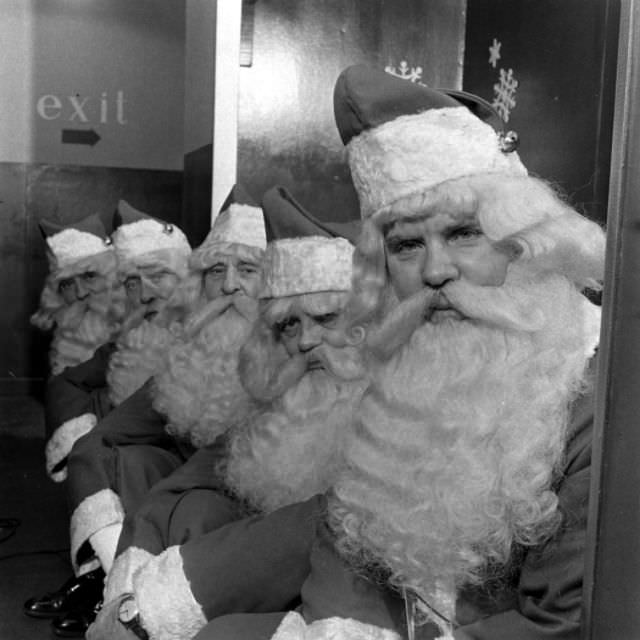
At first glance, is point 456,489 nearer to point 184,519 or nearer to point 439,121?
point 439,121

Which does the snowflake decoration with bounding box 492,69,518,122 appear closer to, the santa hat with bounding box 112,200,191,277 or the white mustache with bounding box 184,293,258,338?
the white mustache with bounding box 184,293,258,338

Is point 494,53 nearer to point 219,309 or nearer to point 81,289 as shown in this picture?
point 219,309

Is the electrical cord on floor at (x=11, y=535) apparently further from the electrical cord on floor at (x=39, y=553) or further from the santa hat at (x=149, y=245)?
the santa hat at (x=149, y=245)

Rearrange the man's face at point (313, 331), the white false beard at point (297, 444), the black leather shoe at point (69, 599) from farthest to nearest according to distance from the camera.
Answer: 1. the black leather shoe at point (69, 599)
2. the man's face at point (313, 331)
3. the white false beard at point (297, 444)

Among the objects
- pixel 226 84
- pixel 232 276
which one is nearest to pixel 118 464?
pixel 232 276

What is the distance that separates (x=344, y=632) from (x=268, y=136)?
2435mm

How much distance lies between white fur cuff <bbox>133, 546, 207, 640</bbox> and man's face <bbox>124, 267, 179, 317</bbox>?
2.12 m

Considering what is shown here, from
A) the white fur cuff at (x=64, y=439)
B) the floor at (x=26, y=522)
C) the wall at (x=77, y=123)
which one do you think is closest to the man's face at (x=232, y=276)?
the white fur cuff at (x=64, y=439)

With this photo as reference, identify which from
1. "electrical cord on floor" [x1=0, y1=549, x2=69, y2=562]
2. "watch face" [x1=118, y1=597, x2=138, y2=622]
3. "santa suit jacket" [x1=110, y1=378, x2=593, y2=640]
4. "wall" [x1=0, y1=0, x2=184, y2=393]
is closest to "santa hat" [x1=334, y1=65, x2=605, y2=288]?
"santa suit jacket" [x1=110, y1=378, x2=593, y2=640]

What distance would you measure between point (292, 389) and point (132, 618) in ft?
2.44

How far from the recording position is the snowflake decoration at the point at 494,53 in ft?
10.8

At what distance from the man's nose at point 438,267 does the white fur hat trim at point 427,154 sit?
0.12 meters

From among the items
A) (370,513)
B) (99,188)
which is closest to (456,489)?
(370,513)

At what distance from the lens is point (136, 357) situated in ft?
13.4
